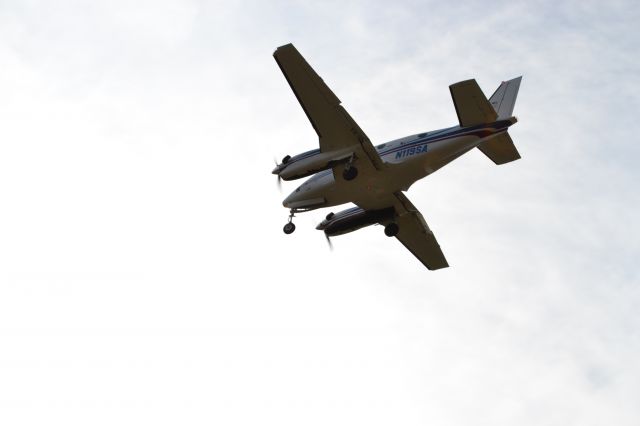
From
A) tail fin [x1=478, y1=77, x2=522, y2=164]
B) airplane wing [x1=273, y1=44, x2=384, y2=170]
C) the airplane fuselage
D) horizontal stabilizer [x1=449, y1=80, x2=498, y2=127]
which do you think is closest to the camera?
airplane wing [x1=273, y1=44, x2=384, y2=170]

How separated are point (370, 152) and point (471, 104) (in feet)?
14.0

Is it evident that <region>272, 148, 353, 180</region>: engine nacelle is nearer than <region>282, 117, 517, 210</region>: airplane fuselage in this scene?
No

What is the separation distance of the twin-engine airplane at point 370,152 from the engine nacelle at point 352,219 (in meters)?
0.04

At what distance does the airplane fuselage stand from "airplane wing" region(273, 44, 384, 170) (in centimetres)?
85

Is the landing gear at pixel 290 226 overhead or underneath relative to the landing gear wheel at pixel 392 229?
overhead

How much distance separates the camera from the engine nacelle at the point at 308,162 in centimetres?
3280

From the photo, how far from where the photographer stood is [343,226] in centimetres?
3691

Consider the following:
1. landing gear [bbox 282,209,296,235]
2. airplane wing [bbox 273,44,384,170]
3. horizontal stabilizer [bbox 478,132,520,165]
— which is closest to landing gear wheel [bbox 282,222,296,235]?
landing gear [bbox 282,209,296,235]

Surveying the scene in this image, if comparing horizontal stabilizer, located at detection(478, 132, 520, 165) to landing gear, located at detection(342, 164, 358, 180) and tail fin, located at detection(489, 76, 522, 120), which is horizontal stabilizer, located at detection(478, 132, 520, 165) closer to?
tail fin, located at detection(489, 76, 522, 120)

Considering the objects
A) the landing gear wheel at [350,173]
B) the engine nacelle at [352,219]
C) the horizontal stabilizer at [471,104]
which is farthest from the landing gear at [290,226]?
the horizontal stabilizer at [471,104]

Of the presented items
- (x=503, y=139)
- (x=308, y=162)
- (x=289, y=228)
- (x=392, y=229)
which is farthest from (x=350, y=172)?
(x=503, y=139)

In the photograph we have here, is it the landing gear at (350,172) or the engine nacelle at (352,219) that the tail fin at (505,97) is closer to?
the landing gear at (350,172)

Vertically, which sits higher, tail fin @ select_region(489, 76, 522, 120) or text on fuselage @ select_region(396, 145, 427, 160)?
tail fin @ select_region(489, 76, 522, 120)

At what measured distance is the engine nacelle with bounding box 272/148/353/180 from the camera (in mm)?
32800
